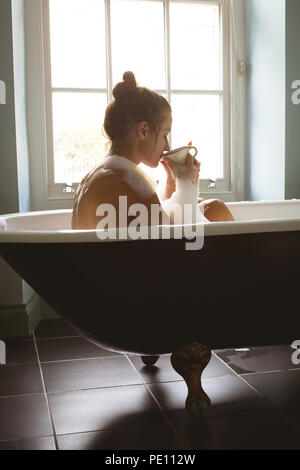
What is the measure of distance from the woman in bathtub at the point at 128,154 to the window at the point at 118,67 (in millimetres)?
1164

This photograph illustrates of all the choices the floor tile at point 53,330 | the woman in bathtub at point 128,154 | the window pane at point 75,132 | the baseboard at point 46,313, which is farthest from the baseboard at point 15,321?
the woman in bathtub at point 128,154

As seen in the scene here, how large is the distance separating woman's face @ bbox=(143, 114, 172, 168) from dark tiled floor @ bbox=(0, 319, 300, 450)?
0.77 m

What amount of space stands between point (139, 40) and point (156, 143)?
145 cm

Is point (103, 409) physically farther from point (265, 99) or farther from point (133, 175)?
point (265, 99)

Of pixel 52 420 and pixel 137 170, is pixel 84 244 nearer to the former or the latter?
pixel 137 170

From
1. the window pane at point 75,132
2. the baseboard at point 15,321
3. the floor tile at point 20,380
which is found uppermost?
the window pane at point 75,132

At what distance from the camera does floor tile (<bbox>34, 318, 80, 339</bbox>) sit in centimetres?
255

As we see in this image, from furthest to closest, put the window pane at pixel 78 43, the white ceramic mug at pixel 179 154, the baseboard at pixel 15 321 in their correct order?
1. the window pane at pixel 78 43
2. the baseboard at pixel 15 321
3. the white ceramic mug at pixel 179 154

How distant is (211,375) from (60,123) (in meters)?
1.57

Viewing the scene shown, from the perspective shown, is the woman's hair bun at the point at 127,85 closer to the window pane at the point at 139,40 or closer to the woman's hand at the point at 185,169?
the woman's hand at the point at 185,169

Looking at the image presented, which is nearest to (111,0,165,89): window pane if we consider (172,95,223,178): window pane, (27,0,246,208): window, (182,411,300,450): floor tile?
(27,0,246,208): window

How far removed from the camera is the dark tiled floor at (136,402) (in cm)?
150

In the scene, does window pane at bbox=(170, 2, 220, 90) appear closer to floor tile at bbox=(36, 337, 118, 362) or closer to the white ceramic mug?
the white ceramic mug

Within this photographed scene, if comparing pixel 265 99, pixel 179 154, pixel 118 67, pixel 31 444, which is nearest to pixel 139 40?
pixel 118 67
